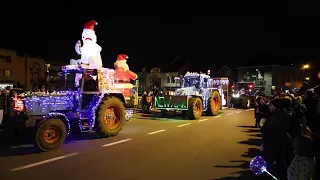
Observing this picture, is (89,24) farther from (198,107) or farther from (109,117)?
(198,107)

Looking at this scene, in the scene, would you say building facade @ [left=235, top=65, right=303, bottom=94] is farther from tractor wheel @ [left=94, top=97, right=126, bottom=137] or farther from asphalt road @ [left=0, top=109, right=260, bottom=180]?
asphalt road @ [left=0, top=109, right=260, bottom=180]

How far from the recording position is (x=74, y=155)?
8.38 m

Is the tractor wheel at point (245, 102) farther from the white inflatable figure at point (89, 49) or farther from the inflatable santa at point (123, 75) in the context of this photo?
the white inflatable figure at point (89, 49)

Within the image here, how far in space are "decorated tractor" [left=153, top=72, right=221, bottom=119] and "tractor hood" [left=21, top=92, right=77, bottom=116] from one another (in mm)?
8033

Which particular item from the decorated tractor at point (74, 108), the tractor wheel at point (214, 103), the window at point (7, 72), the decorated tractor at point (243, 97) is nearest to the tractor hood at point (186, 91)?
the tractor wheel at point (214, 103)

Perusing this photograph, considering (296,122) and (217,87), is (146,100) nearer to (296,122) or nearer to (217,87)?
(217,87)

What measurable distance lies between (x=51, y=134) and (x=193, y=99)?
9.66 meters

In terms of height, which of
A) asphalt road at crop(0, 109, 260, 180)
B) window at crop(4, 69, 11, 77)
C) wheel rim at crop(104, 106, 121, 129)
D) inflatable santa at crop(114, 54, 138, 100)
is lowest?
asphalt road at crop(0, 109, 260, 180)

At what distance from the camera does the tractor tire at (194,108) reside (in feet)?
55.9

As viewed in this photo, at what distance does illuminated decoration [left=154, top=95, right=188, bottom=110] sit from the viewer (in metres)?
17.3

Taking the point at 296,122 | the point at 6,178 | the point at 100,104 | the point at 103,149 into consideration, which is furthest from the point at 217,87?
the point at 6,178

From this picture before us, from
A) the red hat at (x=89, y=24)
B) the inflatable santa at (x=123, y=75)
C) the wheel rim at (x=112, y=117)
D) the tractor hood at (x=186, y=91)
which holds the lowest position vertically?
the wheel rim at (x=112, y=117)

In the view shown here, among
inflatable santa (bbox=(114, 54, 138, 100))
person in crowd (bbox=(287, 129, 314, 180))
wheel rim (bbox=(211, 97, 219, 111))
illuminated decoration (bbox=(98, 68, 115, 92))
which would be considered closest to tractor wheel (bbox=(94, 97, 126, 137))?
illuminated decoration (bbox=(98, 68, 115, 92))

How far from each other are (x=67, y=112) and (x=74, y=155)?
7.59 ft
